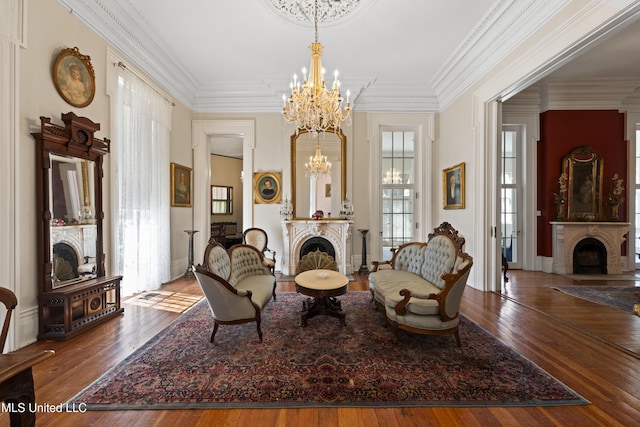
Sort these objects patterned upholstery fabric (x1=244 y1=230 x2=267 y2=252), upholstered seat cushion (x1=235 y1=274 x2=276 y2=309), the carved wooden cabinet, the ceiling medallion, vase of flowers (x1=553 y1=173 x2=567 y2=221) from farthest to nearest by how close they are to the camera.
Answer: vase of flowers (x1=553 y1=173 x2=567 y2=221) < patterned upholstery fabric (x1=244 y1=230 x2=267 y2=252) < the ceiling medallion < upholstered seat cushion (x1=235 y1=274 x2=276 y2=309) < the carved wooden cabinet

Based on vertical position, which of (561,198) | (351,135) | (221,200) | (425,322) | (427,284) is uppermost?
(351,135)

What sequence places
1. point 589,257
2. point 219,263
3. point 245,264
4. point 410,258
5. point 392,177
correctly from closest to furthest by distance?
point 219,263
point 245,264
point 410,258
point 589,257
point 392,177

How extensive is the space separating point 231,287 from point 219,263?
611mm

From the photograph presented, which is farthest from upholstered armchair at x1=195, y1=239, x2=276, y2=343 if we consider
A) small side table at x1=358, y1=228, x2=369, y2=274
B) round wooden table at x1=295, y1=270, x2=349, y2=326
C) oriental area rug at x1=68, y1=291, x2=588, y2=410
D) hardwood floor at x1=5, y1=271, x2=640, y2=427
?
small side table at x1=358, y1=228, x2=369, y2=274

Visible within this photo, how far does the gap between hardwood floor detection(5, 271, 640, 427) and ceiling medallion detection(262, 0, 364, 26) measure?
15.3 feet

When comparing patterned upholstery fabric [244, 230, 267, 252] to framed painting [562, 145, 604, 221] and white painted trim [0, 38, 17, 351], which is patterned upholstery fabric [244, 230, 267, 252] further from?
framed painting [562, 145, 604, 221]

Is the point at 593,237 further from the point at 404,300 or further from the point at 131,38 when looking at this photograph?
the point at 131,38

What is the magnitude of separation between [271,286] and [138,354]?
5.42ft

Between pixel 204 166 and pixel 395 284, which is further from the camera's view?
pixel 204 166

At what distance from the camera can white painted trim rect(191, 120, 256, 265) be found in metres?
6.43

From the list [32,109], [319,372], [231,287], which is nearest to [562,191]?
[319,372]

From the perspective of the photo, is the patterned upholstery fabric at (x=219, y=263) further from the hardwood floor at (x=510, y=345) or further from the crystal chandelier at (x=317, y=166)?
the crystal chandelier at (x=317, y=166)

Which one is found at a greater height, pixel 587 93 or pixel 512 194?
pixel 587 93

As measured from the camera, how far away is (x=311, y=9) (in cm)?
393
